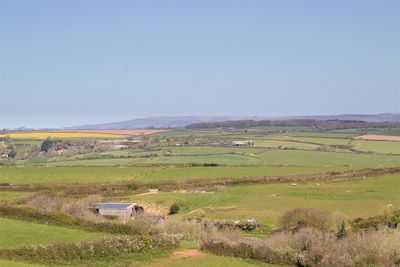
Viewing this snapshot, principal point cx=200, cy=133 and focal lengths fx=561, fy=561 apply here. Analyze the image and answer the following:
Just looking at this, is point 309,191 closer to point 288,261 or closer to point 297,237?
point 297,237

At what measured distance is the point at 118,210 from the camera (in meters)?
47.2

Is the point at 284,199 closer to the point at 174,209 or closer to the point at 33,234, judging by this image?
the point at 174,209

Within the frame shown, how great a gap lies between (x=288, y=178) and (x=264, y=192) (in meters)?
9.47

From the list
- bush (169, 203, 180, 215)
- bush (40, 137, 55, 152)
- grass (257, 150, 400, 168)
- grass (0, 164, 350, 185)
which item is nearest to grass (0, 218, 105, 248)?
bush (169, 203, 180, 215)

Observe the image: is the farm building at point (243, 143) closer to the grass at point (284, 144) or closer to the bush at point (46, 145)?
the grass at point (284, 144)

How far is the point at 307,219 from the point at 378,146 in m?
69.7

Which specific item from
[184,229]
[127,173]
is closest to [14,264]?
[184,229]

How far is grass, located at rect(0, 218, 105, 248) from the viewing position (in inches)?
1085

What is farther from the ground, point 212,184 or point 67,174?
point 67,174

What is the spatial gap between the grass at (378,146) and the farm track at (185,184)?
92.3 ft

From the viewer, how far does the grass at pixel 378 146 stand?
324ft

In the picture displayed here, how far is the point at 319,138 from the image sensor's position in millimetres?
118750

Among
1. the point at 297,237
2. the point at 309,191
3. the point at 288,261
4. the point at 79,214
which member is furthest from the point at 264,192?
the point at 288,261

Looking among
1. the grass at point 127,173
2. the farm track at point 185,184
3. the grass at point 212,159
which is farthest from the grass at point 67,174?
the grass at point 212,159
